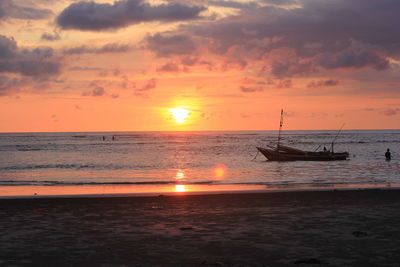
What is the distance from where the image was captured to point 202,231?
1170 centimetres

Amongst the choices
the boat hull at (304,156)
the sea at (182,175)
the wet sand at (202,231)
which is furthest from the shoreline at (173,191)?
the boat hull at (304,156)

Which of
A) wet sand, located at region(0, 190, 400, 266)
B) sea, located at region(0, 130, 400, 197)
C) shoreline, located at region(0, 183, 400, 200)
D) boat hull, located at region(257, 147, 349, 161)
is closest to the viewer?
wet sand, located at region(0, 190, 400, 266)

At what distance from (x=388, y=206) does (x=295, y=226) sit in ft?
16.4

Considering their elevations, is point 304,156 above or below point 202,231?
above

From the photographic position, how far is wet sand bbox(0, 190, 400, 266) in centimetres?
A: 909

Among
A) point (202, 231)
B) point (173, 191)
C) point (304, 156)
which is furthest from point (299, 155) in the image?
point (202, 231)

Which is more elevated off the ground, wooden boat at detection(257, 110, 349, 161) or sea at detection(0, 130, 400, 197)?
wooden boat at detection(257, 110, 349, 161)

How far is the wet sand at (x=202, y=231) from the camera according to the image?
909 cm

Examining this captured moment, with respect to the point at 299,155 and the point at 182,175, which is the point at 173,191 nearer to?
the point at 182,175

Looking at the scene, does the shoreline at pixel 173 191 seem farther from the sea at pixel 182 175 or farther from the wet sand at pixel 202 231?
the wet sand at pixel 202 231

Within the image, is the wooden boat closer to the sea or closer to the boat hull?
the boat hull

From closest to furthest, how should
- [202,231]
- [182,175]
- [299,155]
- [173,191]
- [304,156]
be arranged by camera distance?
[202,231] → [173,191] → [182,175] → [304,156] → [299,155]

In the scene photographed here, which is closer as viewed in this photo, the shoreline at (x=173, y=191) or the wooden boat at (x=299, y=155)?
the shoreline at (x=173, y=191)

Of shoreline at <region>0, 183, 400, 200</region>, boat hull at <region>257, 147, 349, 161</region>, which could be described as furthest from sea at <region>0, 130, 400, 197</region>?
boat hull at <region>257, 147, 349, 161</region>
